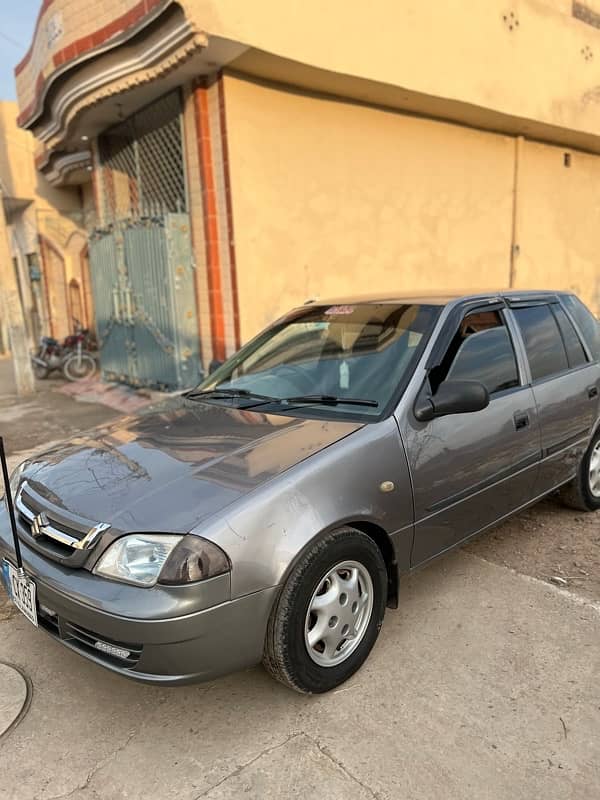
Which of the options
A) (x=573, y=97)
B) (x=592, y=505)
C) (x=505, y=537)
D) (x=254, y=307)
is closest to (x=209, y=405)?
(x=505, y=537)

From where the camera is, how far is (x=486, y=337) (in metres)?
3.51

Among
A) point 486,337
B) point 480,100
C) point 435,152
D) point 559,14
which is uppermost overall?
point 559,14

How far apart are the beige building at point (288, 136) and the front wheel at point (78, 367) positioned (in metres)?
1.42

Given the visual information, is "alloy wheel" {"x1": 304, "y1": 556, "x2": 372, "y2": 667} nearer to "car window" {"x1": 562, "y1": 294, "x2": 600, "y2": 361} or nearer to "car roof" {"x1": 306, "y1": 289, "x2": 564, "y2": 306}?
"car roof" {"x1": 306, "y1": 289, "x2": 564, "y2": 306}

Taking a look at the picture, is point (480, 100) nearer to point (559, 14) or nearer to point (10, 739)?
point (559, 14)

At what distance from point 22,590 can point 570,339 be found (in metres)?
3.55

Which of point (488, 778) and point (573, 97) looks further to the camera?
point (573, 97)

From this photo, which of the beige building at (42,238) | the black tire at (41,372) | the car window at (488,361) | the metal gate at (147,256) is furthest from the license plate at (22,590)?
the beige building at (42,238)

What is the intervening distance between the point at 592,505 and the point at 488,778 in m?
2.70

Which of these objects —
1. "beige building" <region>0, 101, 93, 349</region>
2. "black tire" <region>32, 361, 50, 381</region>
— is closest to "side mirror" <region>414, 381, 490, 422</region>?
"black tire" <region>32, 361, 50, 381</region>

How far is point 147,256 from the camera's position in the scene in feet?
27.5

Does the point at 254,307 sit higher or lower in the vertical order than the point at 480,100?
lower

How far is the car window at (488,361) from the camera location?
330 cm

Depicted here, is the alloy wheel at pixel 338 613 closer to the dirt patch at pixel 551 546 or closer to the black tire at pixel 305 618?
the black tire at pixel 305 618
